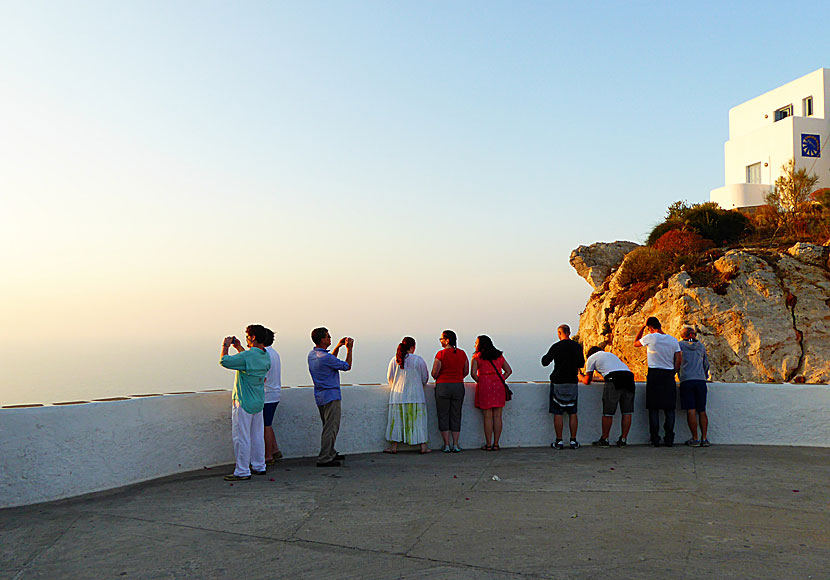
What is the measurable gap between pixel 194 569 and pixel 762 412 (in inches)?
345

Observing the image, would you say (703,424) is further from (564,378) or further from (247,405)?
(247,405)

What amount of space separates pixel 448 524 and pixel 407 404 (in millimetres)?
3925

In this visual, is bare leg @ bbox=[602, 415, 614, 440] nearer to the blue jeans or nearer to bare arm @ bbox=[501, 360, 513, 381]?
the blue jeans

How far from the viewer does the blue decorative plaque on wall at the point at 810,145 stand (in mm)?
34594

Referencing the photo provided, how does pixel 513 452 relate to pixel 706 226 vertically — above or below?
below

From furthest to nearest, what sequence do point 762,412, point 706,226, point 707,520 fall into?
point 706,226 < point 762,412 < point 707,520

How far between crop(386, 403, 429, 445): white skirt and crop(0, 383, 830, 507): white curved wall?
0.28 m

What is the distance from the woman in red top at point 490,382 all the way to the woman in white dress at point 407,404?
82cm

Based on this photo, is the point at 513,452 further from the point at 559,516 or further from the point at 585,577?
the point at 585,577

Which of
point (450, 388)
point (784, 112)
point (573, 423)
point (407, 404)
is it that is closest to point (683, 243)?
point (784, 112)

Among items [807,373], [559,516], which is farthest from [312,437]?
[807,373]

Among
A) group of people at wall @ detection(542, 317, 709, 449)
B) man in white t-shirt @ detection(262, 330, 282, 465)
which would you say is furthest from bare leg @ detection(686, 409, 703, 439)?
man in white t-shirt @ detection(262, 330, 282, 465)

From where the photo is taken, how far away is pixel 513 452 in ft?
33.3

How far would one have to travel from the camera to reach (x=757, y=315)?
72.8 feet
